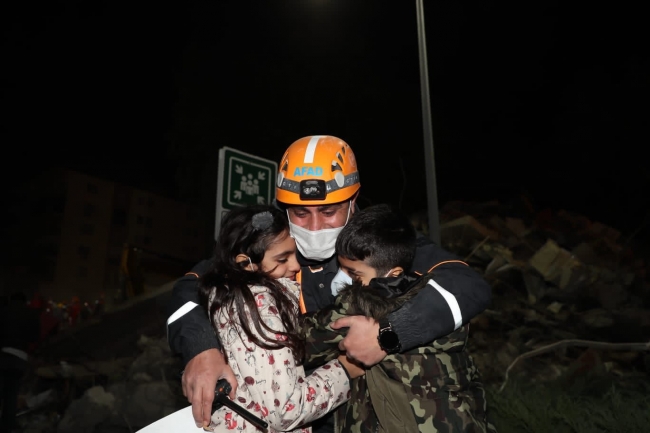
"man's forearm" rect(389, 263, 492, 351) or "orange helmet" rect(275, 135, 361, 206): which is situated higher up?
"orange helmet" rect(275, 135, 361, 206)

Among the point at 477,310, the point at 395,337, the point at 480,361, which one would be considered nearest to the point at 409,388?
the point at 395,337

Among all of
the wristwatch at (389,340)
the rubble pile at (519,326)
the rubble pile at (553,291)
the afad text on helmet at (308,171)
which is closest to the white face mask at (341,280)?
the wristwatch at (389,340)

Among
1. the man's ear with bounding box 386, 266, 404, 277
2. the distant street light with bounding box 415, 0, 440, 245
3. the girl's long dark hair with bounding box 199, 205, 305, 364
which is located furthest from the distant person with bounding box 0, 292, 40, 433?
the man's ear with bounding box 386, 266, 404, 277

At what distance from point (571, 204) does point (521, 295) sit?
3180 millimetres

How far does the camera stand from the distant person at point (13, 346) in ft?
24.9

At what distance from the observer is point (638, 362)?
35.3 ft

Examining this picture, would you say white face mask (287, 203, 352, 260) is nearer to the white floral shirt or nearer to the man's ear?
the man's ear

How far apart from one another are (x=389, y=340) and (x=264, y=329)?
47 centimetres

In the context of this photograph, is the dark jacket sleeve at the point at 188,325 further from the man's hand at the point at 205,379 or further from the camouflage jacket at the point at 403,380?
the camouflage jacket at the point at 403,380

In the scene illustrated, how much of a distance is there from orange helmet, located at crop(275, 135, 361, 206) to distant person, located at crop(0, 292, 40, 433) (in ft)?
20.7

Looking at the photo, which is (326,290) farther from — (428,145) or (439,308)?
(428,145)

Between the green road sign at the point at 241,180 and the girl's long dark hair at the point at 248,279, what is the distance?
388cm

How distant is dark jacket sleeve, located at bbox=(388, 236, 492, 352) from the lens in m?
2.06

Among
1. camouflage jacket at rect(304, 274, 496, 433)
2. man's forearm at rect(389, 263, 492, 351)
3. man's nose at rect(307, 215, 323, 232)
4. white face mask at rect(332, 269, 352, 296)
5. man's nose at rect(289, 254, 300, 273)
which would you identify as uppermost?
man's nose at rect(307, 215, 323, 232)
